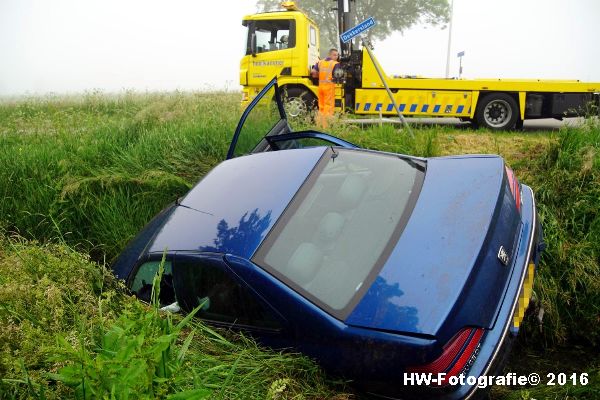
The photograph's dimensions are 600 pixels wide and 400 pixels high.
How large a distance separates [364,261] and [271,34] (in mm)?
7536

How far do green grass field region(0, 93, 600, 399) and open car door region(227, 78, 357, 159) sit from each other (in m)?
1.21

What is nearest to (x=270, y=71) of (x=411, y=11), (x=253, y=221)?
(x=253, y=221)

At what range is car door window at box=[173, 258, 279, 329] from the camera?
2.25 m

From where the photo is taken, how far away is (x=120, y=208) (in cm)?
475

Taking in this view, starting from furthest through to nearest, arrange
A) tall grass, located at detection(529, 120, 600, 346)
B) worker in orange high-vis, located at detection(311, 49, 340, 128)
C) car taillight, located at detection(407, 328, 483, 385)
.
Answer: worker in orange high-vis, located at detection(311, 49, 340, 128) → tall grass, located at detection(529, 120, 600, 346) → car taillight, located at detection(407, 328, 483, 385)

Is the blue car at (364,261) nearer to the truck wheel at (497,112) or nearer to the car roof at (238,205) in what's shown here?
the car roof at (238,205)

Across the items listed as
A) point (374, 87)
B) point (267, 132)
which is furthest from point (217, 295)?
point (374, 87)

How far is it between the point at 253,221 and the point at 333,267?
1.69 feet

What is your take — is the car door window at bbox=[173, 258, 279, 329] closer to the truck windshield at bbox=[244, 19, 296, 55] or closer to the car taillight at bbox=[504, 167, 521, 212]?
the car taillight at bbox=[504, 167, 521, 212]

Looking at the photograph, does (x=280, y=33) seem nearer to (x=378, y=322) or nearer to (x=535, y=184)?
(x=535, y=184)

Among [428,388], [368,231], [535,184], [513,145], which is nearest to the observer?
[428,388]

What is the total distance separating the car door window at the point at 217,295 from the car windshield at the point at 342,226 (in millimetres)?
182

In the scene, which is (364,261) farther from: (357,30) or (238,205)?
(357,30)

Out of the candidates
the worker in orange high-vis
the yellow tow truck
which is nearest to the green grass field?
the worker in orange high-vis
